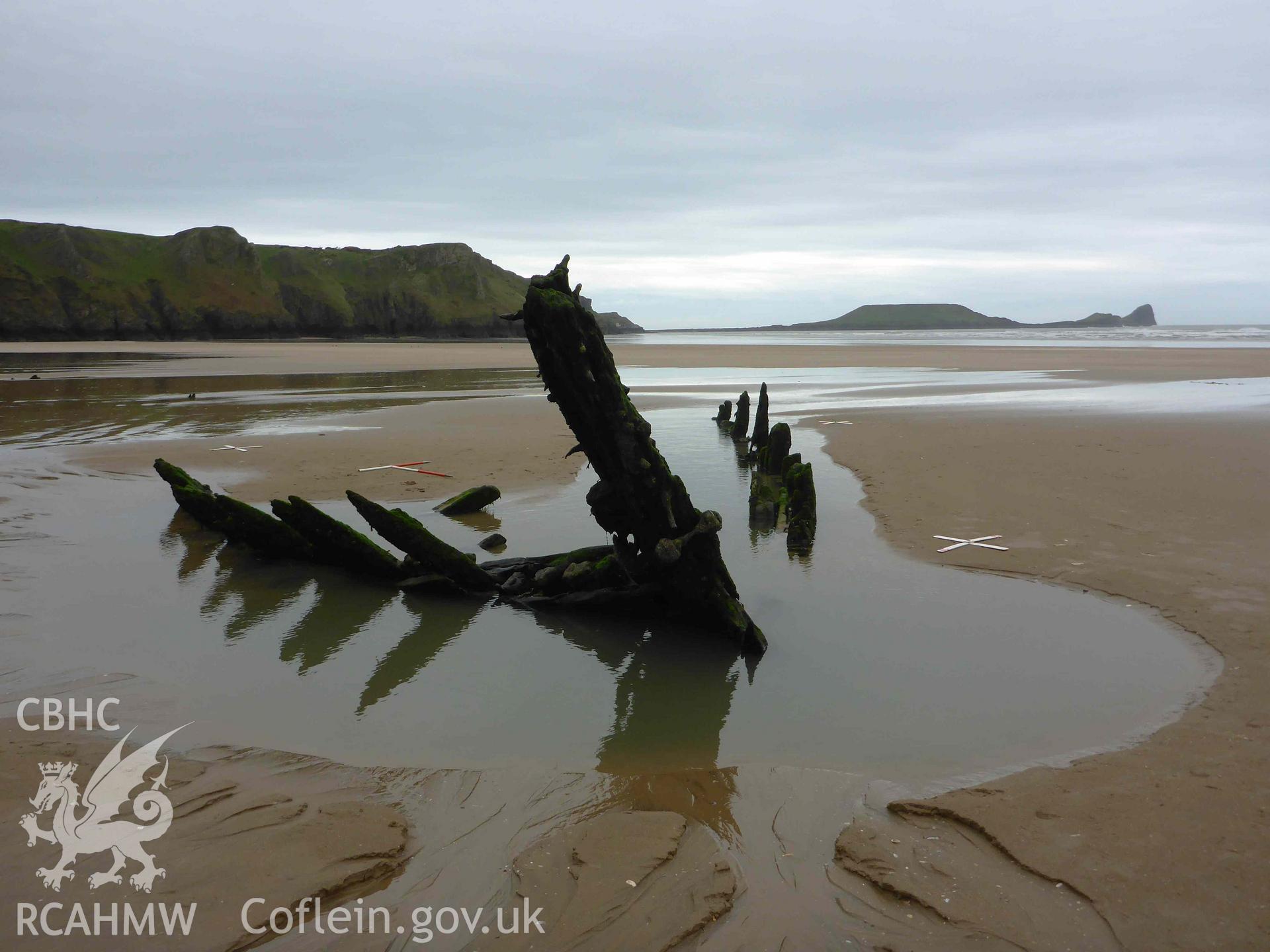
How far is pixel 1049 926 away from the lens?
348 cm

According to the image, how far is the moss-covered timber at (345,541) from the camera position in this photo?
8.70 metres

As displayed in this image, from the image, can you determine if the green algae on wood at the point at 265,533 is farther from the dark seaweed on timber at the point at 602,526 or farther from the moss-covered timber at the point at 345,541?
the moss-covered timber at the point at 345,541

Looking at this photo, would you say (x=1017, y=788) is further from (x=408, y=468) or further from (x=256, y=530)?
(x=408, y=468)

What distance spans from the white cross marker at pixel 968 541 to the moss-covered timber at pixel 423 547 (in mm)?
5171

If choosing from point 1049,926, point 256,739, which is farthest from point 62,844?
point 1049,926

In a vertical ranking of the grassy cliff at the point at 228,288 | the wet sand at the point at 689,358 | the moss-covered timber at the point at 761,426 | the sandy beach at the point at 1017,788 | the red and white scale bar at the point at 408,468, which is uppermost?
the grassy cliff at the point at 228,288

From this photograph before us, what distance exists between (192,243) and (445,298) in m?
30.5

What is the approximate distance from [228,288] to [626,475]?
340 feet

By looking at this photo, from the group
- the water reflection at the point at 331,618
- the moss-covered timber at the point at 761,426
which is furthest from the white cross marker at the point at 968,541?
the moss-covered timber at the point at 761,426

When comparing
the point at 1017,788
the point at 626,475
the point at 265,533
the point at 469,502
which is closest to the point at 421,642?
the point at 626,475

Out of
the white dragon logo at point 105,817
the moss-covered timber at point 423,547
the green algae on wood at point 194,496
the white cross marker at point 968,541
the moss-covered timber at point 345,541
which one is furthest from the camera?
the green algae on wood at point 194,496

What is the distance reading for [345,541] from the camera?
879 cm

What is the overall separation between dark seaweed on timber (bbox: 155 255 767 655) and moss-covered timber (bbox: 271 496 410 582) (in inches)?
0.5

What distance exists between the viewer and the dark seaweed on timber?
6.43 metres
